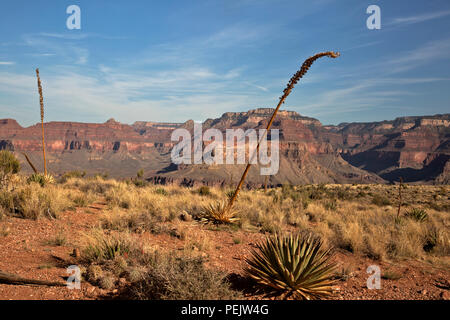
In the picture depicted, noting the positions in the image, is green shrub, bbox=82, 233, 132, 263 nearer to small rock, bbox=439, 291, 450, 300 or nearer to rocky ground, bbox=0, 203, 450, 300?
rocky ground, bbox=0, 203, 450, 300

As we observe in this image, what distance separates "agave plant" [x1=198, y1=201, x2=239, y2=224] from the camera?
905 cm

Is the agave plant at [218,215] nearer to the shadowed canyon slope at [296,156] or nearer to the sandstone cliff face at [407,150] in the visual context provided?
the shadowed canyon slope at [296,156]

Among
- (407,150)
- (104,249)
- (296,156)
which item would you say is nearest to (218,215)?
(104,249)

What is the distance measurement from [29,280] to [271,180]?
3838 inches

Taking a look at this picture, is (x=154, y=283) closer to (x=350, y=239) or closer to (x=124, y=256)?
(x=124, y=256)

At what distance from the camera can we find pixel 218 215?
29.8ft

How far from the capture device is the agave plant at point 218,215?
29.7 feet

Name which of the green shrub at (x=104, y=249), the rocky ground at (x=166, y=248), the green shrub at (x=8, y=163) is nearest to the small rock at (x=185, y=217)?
the rocky ground at (x=166, y=248)

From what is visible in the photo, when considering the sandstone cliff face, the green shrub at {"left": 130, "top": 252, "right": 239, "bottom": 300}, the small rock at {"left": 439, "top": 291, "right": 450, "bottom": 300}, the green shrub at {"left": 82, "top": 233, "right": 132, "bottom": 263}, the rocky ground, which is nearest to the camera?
the green shrub at {"left": 130, "top": 252, "right": 239, "bottom": 300}

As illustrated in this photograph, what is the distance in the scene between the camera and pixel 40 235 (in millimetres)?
6609

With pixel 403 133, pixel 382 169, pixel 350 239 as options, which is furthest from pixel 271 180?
pixel 403 133

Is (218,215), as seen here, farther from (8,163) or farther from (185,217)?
(8,163)

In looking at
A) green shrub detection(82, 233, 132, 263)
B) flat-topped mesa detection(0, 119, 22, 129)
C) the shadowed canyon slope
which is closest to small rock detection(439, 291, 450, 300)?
green shrub detection(82, 233, 132, 263)

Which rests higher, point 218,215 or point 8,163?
point 8,163
